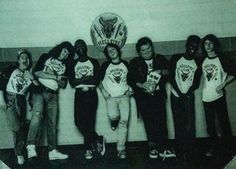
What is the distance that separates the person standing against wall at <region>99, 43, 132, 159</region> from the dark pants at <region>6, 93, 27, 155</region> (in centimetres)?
143

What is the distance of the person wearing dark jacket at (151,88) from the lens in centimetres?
572

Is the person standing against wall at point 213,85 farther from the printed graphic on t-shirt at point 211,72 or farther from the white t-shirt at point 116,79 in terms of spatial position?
the white t-shirt at point 116,79

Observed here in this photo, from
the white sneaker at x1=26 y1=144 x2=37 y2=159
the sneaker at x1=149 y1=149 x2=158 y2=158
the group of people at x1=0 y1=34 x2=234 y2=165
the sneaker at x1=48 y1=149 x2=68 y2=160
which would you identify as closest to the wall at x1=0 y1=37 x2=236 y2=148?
the group of people at x1=0 y1=34 x2=234 y2=165

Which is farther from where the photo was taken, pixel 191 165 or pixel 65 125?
pixel 65 125

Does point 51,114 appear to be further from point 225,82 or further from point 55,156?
point 225,82

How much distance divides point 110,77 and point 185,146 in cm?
174

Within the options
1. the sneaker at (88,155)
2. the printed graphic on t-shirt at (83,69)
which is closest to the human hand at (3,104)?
the printed graphic on t-shirt at (83,69)

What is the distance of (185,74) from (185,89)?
0.26 m

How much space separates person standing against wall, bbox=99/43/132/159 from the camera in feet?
18.7

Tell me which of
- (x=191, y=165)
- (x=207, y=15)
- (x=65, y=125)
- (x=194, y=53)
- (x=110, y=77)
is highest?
(x=207, y=15)

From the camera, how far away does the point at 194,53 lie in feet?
19.2

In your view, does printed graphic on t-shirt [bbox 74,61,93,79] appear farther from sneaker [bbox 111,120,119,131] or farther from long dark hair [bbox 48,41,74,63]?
sneaker [bbox 111,120,119,131]

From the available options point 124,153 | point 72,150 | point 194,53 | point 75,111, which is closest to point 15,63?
point 75,111

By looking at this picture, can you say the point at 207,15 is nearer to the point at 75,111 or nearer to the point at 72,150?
the point at 75,111
